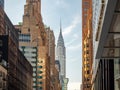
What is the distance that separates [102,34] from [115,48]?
235 centimetres

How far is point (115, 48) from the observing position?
1886 cm

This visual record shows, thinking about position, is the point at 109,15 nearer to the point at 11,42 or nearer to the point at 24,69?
the point at 11,42

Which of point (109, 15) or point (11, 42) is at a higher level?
point (11, 42)

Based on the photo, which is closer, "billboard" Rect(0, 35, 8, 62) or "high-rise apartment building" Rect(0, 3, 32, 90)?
"high-rise apartment building" Rect(0, 3, 32, 90)

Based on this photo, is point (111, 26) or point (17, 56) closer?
point (111, 26)

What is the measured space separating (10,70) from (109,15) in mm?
104747

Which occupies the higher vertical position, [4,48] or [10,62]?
[4,48]

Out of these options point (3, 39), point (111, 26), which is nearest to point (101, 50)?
point (111, 26)

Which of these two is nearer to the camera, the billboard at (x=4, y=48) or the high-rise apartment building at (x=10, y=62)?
the high-rise apartment building at (x=10, y=62)

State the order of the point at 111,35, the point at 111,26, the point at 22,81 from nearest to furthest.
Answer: the point at 111,26
the point at 111,35
the point at 22,81

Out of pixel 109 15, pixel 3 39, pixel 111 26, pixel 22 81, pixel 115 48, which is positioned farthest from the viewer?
pixel 22 81

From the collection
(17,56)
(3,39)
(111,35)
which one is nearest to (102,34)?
(111,35)

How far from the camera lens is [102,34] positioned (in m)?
16.7

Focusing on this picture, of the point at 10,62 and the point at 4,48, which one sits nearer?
the point at 4,48
